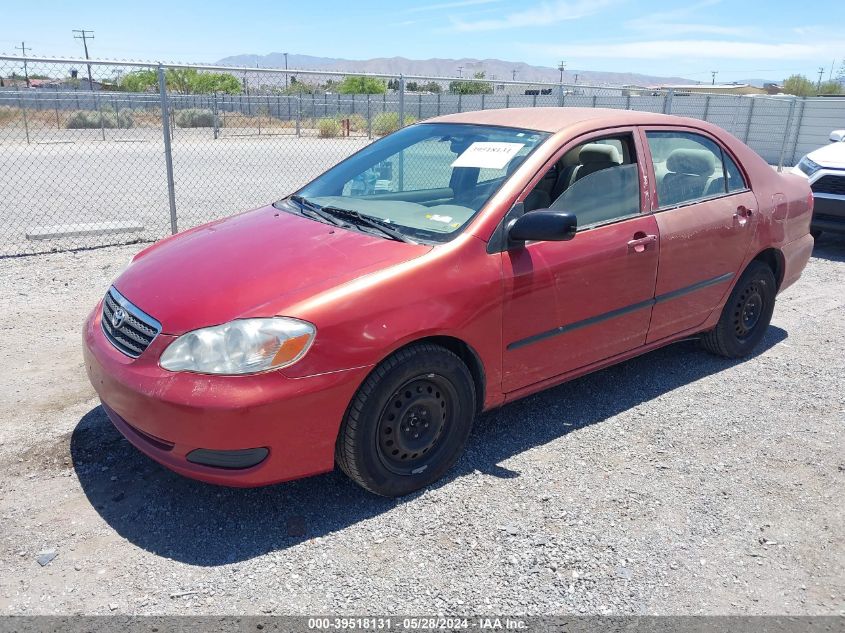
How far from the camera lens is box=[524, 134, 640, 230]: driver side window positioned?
12.2 feet

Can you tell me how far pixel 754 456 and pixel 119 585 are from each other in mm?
3209

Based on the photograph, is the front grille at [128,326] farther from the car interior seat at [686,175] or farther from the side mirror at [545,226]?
the car interior seat at [686,175]

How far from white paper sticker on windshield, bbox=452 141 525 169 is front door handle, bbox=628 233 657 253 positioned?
2.78ft

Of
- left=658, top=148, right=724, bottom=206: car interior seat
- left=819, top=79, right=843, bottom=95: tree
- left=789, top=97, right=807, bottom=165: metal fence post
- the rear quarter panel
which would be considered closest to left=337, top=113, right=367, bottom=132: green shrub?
left=789, top=97, right=807, bottom=165: metal fence post

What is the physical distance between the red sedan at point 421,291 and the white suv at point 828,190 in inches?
172

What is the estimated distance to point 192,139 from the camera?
25.0 meters

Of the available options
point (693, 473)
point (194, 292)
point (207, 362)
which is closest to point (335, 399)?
point (207, 362)

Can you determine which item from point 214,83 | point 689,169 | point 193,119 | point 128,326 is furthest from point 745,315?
point 214,83

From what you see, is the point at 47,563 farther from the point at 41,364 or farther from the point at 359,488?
the point at 41,364

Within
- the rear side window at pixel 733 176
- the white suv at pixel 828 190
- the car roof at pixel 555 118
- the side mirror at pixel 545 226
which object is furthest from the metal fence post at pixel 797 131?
the side mirror at pixel 545 226

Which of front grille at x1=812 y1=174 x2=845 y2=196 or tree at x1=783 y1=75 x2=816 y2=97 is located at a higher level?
tree at x1=783 y1=75 x2=816 y2=97

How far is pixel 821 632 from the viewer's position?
97.8 inches

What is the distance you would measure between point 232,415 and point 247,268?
781 mm

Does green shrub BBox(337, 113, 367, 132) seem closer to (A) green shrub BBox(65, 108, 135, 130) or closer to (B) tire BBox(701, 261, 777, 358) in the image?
(A) green shrub BBox(65, 108, 135, 130)
